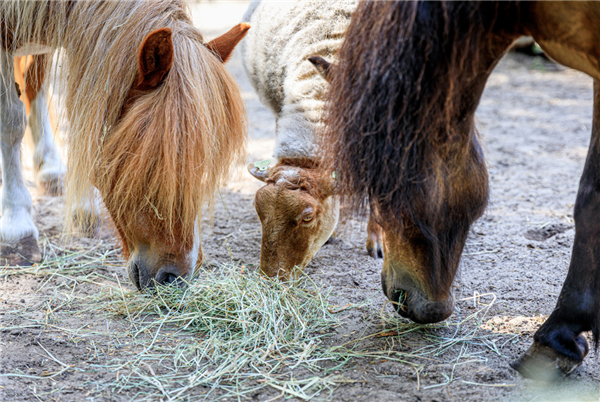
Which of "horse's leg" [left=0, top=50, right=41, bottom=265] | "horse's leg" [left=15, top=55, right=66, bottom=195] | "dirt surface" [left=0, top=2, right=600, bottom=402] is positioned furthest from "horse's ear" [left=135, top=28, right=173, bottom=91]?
"horse's leg" [left=15, top=55, right=66, bottom=195]

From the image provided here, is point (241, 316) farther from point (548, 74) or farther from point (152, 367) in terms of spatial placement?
point (548, 74)

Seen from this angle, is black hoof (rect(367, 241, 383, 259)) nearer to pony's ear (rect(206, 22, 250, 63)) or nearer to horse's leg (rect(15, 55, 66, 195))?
pony's ear (rect(206, 22, 250, 63))

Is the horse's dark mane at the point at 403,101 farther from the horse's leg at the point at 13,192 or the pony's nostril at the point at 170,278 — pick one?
the horse's leg at the point at 13,192

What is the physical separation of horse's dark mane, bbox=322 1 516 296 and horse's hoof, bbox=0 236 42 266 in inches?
87.0

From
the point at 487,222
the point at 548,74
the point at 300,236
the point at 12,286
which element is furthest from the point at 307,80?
the point at 548,74

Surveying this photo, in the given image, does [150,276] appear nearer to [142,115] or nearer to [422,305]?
[142,115]

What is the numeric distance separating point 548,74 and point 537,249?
6730 millimetres

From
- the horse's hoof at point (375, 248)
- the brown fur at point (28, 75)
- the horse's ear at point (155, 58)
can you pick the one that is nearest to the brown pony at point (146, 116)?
the horse's ear at point (155, 58)

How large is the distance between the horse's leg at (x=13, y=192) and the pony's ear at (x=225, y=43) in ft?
4.26

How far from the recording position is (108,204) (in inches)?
94.3

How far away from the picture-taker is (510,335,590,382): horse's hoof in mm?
1922

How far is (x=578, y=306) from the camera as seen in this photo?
1.95 m

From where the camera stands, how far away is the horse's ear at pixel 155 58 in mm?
2104

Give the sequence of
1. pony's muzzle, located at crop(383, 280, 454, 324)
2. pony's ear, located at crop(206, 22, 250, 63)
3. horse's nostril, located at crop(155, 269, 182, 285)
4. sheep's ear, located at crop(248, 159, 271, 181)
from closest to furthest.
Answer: pony's muzzle, located at crop(383, 280, 454, 324) → horse's nostril, located at crop(155, 269, 182, 285) → pony's ear, located at crop(206, 22, 250, 63) → sheep's ear, located at crop(248, 159, 271, 181)
